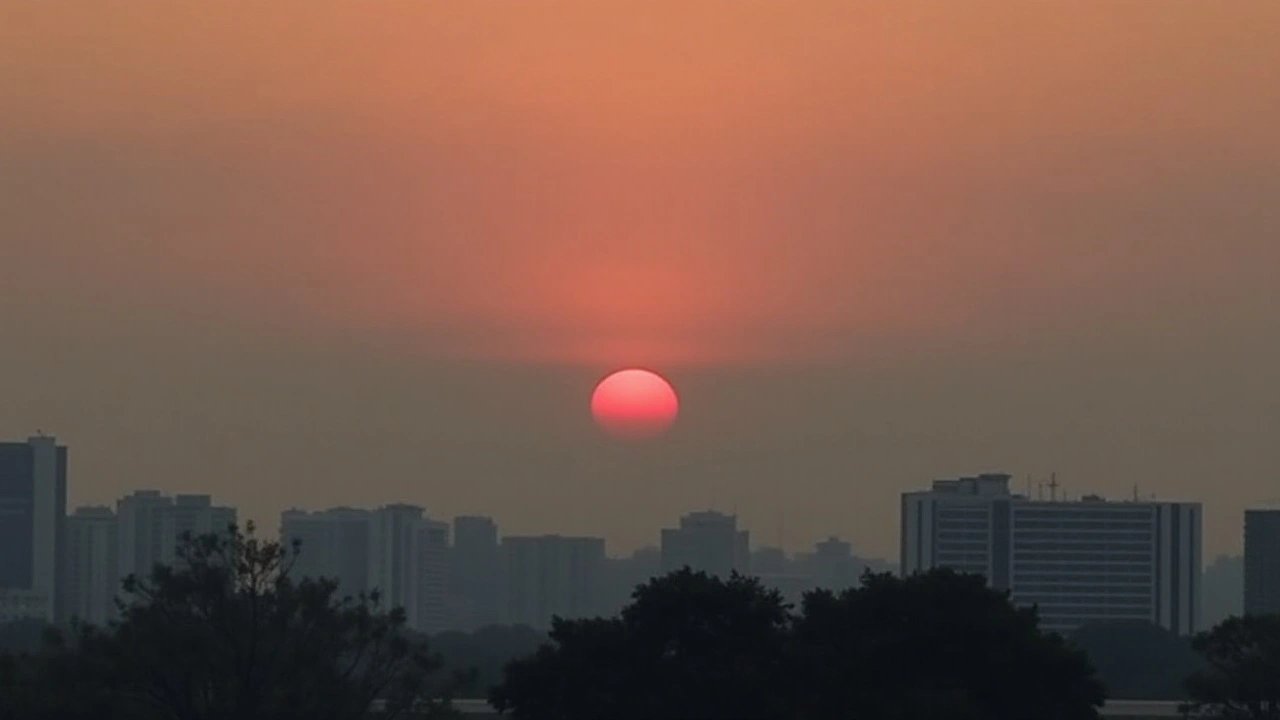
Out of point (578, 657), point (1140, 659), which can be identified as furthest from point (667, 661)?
point (1140, 659)

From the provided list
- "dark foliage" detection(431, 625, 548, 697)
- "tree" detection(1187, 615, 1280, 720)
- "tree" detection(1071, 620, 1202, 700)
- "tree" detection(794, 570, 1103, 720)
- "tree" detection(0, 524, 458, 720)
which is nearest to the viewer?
"tree" detection(794, 570, 1103, 720)

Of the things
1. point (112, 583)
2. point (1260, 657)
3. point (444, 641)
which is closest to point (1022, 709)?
point (1260, 657)

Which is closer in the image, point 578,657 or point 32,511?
point 578,657

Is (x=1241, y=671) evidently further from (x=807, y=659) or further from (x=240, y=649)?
(x=240, y=649)

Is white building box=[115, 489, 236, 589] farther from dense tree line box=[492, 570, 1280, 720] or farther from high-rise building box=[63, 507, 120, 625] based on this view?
dense tree line box=[492, 570, 1280, 720]

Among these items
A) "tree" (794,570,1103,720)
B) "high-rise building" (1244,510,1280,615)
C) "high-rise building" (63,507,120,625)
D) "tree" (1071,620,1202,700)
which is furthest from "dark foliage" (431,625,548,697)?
"high-rise building" (63,507,120,625)

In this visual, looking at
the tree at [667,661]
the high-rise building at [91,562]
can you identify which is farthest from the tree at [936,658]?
the high-rise building at [91,562]
